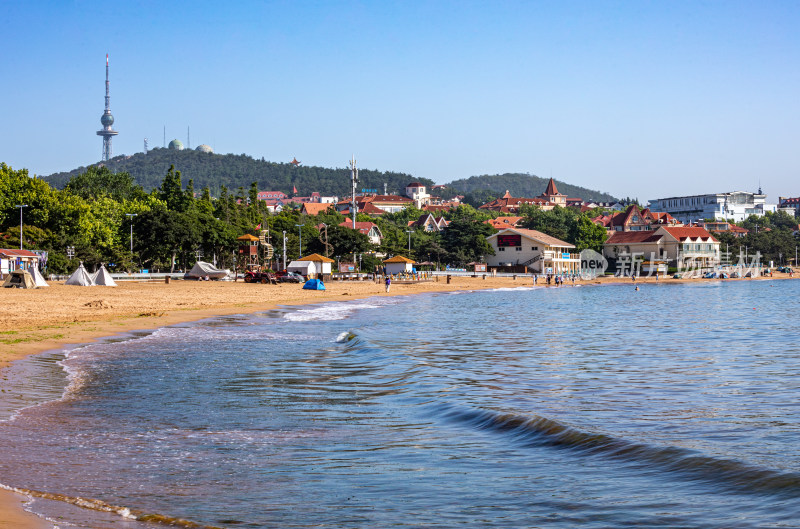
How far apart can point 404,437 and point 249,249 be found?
72874mm

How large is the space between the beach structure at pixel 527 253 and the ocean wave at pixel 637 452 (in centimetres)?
11102

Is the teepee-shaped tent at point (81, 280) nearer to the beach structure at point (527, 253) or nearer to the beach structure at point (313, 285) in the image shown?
the beach structure at point (313, 285)

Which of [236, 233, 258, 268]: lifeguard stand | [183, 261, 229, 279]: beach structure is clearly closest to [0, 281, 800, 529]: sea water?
[183, 261, 229, 279]: beach structure

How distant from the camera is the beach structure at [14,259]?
59312mm

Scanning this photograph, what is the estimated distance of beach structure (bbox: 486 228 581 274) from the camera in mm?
122312

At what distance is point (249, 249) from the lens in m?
81.6

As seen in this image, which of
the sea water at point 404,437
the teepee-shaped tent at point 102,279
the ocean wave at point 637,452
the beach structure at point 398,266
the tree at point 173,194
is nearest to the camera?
the sea water at point 404,437

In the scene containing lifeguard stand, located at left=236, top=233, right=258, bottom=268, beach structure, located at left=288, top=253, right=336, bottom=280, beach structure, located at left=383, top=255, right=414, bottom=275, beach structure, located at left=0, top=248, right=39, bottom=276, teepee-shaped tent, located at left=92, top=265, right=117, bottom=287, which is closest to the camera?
teepee-shaped tent, located at left=92, top=265, right=117, bottom=287

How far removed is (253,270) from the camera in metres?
82.4

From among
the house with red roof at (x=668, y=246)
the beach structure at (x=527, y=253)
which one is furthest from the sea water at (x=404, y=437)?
the house with red roof at (x=668, y=246)

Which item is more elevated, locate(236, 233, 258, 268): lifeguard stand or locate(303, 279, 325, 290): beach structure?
locate(236, 233, 258, 268): lifeguard stand

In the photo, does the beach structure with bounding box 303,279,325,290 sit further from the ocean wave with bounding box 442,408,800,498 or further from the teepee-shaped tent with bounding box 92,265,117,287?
the ocean wave with bounding box 442,408,800,498

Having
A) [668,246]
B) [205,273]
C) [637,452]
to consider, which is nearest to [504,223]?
[668,246]

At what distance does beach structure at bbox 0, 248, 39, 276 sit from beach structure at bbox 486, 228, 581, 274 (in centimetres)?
7787
